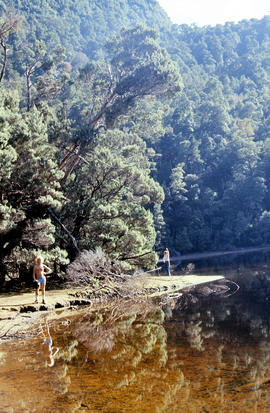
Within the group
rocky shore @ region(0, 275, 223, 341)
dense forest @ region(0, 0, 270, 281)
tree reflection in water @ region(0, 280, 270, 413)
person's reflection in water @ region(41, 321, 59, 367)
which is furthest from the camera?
dense forest @ region(0, 0, 270, 281)

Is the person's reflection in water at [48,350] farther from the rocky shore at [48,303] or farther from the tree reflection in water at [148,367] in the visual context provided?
the rocky shore at [48,303]

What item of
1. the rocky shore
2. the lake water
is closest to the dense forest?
the rocky shore

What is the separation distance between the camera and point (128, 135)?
42938 mm

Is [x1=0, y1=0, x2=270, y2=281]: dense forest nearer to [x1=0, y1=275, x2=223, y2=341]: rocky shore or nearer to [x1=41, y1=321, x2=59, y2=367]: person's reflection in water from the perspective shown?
[x1=0, y1=275, x2=223, y2=341]: rocky shore

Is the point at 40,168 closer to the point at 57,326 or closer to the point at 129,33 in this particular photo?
the point at 57,326

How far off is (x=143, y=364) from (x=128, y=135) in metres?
36.8

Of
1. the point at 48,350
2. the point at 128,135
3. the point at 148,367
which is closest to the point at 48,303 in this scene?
the point at 48,350

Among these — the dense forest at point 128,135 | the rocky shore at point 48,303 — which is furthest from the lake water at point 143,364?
the dense forest at point 128,135

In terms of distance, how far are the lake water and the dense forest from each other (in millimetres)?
7251

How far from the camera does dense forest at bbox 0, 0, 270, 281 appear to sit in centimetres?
1820

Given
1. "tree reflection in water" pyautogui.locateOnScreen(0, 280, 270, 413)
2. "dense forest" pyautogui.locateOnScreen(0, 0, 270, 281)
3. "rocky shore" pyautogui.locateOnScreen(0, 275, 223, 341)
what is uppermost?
"dense forest" pyautogui.locateOnScreen(0, 0, 270, 281)

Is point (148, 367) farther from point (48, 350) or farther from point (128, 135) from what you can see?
point (128, 135)

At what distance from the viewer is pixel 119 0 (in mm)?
133625

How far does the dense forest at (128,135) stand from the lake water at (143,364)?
725 centimetres
